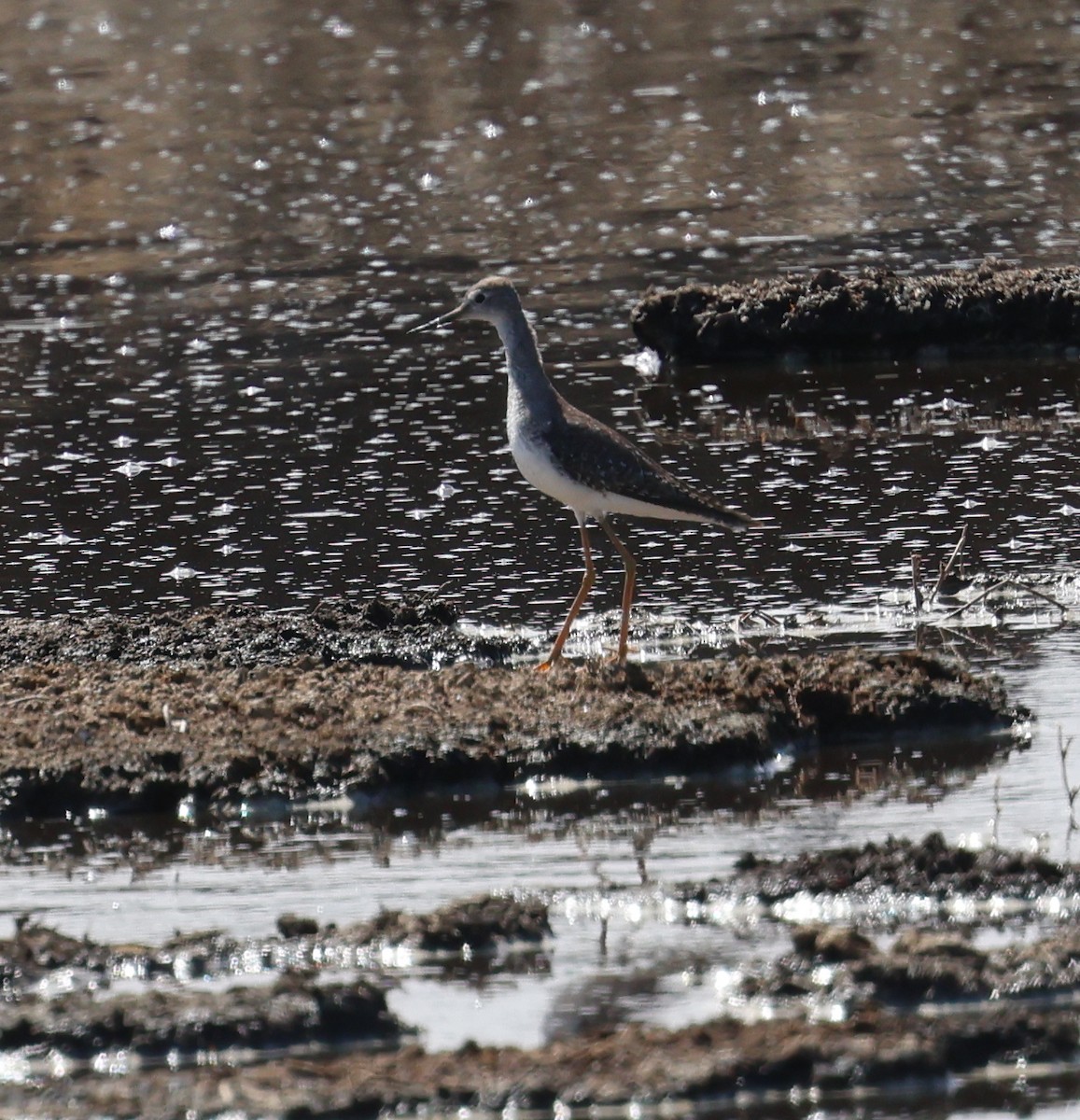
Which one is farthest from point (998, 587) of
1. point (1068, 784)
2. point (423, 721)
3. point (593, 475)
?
point (423, 721)

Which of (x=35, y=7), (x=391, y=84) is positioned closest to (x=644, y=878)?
(x=391, y=84)

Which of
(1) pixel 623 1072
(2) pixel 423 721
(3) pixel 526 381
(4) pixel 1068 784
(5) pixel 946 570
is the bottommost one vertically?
(1) pixel 623 1072

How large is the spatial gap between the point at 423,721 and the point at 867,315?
8448mm

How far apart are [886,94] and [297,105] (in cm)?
787

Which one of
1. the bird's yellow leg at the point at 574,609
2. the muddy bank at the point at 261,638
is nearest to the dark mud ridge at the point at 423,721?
the muddy bank at the point at 261,638

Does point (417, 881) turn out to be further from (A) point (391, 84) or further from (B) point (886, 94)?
(A) point (391, 84)

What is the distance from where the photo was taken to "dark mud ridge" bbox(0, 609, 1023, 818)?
8273 mm

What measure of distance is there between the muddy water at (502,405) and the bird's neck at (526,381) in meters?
1.07

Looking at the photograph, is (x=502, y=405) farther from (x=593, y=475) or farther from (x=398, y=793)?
(x=398, y=793)

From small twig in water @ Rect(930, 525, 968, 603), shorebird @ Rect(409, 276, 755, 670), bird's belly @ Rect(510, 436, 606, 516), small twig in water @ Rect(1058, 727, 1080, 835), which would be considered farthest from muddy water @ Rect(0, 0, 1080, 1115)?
bird's belly @ Rect(510, 436, 606, 516)

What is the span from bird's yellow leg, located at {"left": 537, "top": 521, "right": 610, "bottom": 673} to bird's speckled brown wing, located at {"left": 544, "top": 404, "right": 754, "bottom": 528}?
495mm

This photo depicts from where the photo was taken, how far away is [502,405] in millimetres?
15281

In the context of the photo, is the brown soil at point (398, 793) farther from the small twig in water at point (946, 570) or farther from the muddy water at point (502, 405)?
the small twig in water at point (946, 570)

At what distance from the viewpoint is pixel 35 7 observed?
41656mm
